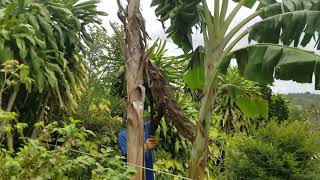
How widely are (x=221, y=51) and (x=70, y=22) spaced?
2296 millimetres

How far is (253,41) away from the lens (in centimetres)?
578

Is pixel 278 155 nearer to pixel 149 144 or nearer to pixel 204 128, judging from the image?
pixel 204 128

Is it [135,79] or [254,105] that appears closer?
[135,79]

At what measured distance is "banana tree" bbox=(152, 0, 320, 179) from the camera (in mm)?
4895

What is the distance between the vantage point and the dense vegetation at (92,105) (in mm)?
3012

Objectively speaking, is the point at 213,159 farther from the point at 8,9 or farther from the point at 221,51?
the point at 8,9

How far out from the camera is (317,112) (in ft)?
56.3

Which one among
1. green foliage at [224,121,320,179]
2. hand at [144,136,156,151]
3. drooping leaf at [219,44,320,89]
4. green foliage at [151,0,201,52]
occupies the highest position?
green foliage at [151,0,201,52]

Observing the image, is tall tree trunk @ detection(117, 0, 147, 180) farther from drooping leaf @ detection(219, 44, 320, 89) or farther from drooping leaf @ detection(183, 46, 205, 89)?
drooping leaf @ detection(183, 46, 205, 89)

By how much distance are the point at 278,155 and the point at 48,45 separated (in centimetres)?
362

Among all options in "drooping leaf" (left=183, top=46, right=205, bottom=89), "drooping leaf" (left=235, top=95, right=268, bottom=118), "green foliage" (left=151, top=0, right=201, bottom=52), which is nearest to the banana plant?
"green foliage" (left=151, top=0, right=201, bottom=52)

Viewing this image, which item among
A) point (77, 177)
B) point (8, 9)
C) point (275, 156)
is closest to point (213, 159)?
point (275, 156)

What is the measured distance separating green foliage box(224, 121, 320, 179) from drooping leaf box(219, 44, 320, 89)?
2.05 metres

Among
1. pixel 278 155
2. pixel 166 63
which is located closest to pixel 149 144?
pixel 278 155
